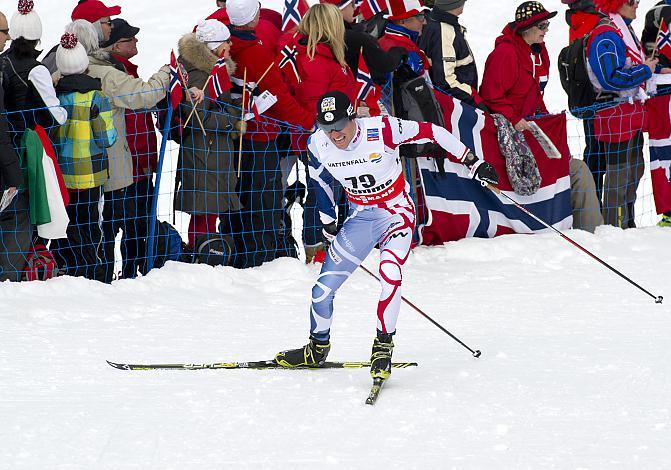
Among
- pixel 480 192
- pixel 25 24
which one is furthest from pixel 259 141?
pixel 480 192

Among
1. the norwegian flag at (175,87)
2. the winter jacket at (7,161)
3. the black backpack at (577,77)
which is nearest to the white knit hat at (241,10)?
the norwegian flag at (175,87)

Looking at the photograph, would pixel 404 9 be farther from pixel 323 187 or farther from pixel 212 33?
pixel 323 187

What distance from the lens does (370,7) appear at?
29.8ft

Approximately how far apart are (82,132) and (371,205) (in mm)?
2550

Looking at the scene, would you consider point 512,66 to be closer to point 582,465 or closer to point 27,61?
point 27,61

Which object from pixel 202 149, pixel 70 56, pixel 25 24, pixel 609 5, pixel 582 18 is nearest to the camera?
pixel 25 24

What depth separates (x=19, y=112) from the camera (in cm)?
743

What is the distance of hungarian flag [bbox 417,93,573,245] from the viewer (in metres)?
9.06

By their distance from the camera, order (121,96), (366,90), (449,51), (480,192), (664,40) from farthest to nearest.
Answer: (664,40)
(480,192)
(449,51)
(366,90)
(121,96)

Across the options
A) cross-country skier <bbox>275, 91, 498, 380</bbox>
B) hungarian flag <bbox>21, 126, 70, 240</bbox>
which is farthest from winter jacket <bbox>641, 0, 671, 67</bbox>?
hungarian flag <bbox>21, 126, 70, 240</bbox>

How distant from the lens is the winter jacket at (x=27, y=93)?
7309 mm

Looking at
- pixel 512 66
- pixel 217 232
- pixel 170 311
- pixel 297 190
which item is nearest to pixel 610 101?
pixel 512 66

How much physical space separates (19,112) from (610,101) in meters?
4.96

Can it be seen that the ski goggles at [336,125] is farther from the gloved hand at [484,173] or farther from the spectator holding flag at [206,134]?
the spectator holding flag at [206,134]
